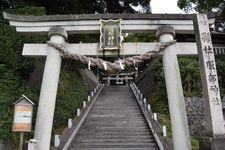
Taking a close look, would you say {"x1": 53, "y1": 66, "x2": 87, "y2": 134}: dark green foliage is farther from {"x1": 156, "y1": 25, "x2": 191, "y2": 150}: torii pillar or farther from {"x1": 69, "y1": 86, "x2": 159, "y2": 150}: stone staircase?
{"x1": 156, "y1": 25, "x2": 191, "y2": 150}: torii pillar

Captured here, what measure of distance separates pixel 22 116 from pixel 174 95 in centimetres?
457

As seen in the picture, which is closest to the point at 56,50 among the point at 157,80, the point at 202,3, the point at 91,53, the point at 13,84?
the point at 91,53

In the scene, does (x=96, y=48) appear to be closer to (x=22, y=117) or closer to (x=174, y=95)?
(x=174, y=95)

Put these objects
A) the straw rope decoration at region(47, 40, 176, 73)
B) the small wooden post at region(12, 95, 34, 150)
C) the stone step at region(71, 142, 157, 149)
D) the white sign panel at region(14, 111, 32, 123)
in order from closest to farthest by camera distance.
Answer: the small wooden post at region(12, 95, 34, 150) → the white sign panel at region(14, 111, 32, 123) → the straw rope decoration at region(47, 40, 176, 73) → the stone step at region(71, 142, 157, 149)

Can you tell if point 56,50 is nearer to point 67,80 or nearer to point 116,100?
point 67,80

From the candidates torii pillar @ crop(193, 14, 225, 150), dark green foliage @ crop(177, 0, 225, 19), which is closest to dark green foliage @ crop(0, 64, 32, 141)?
torii pillar @ crop(193, 14, 225, 150)

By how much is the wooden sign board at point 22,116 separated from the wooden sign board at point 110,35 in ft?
10.5

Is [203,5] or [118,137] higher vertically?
[203,5]

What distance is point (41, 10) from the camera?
13398 mm

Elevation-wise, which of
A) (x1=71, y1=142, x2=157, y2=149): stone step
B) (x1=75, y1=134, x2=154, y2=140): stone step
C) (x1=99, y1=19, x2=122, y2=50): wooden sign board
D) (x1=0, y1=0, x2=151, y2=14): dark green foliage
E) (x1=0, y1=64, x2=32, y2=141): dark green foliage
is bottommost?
(x1=71, y1=142, x2=157, y2=149): stone step

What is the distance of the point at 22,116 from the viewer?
7707 mm

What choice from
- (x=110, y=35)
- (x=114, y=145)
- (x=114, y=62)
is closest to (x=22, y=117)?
(x=114, y=62)

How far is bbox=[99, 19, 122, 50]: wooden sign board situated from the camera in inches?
387

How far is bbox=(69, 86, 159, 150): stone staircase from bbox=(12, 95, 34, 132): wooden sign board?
3.81 meters
